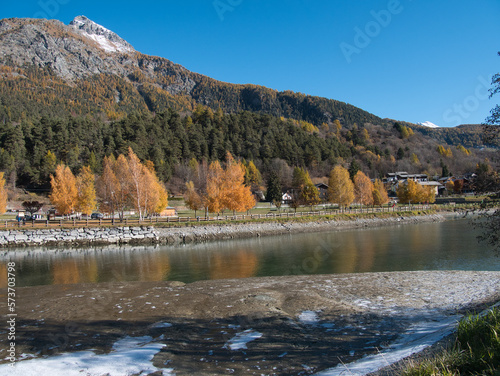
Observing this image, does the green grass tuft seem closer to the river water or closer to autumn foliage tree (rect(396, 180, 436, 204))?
the river water

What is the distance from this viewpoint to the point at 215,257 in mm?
26125

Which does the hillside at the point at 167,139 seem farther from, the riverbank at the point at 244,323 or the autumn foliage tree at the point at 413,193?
the riverbank at the point at 244,323

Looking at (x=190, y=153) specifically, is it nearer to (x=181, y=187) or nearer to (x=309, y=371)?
(x=181, y=187)

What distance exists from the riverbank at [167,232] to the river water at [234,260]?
9.21 feet

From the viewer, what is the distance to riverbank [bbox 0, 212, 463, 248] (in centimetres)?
3469

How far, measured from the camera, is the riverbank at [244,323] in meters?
6.53

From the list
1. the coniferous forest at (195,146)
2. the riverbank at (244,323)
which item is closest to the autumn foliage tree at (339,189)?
the coniferous forest at (195,146)

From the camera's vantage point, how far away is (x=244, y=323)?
9039 millimetres

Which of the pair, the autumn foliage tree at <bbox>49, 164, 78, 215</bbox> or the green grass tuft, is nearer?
the green grass tuft

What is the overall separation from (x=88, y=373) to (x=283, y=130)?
125400 millimetres

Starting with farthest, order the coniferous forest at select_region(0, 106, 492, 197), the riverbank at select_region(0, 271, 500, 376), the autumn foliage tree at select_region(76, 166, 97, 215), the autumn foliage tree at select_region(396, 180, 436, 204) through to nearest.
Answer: the coniferous forest at select_region(0, 106, 492, 197), the autumn foliage tree at select_region(396, 180, 436, 204), the autumn foliage tree at select_region(76, 166, 97, 215), the riverbank at select_region(0, 271, 500, 376)

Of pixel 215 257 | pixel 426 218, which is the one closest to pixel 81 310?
pixel 215 257

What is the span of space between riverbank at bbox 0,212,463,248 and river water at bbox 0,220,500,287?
2.81 meters

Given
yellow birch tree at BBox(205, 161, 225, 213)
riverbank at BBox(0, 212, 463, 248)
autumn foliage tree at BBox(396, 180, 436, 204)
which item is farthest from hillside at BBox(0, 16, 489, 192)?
riverbank at BBox(0, 212, 463, 248)
